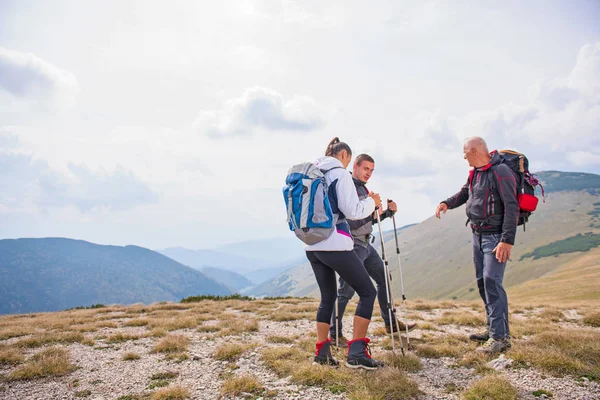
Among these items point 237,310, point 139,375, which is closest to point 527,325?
point 139,375

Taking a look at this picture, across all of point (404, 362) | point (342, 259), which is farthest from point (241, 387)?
point (404, 362)

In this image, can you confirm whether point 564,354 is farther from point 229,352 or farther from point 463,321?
point 229,352

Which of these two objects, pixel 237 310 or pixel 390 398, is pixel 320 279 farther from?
pixel 237 310

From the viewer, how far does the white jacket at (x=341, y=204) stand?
5.53 m

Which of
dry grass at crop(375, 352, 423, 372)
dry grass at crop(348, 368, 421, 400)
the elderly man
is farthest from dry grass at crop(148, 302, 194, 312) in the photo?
the elderly man

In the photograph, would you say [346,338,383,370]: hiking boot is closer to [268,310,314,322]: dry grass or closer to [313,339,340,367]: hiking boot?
[313,339,340,367]: hiking boot

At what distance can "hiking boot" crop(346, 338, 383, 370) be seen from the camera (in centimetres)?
569

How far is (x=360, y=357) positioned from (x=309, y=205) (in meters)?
2.74

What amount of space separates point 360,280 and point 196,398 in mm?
3107

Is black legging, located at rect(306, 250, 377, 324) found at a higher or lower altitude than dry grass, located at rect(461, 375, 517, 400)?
higher

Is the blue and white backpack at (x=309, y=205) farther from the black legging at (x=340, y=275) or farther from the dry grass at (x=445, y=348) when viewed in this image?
the dry grass at (x=445, y=348)

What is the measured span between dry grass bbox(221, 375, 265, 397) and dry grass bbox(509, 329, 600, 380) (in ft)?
14.2

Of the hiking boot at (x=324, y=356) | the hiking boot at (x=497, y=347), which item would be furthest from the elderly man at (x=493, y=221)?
the hiking boot at (x=324, y=356)

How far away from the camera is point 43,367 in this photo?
6531mm
